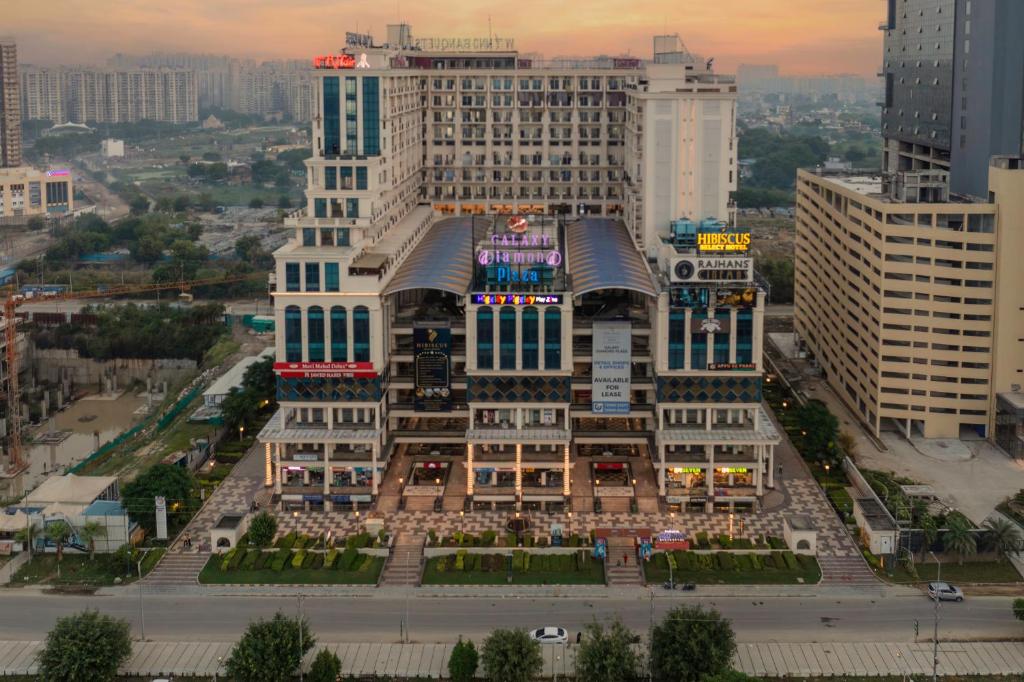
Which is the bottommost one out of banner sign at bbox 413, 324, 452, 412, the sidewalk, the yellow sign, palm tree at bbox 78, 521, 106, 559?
the sidewalk

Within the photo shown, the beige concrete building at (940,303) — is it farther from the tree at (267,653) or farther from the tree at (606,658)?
the tree at (267,653)

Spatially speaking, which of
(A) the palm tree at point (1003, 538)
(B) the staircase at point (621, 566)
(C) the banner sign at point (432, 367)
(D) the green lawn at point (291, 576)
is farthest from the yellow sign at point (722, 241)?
(D) the green lawn at point (291, 576)

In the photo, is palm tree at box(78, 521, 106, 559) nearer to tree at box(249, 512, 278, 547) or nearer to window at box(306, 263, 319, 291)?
tree at box(249, 512, 278, 547)

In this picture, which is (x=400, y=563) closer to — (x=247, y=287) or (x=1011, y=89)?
(x=1011, y=89)

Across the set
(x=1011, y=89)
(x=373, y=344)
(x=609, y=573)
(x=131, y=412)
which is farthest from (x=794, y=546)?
(x=131, y=412)

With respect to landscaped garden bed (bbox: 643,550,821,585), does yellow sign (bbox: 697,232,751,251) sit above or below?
above

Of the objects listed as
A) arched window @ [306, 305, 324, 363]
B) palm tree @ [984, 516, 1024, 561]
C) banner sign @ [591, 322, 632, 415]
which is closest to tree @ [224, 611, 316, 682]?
arched window @ [306, 305, 324, 363]

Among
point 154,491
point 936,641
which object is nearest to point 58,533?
point 154,491
